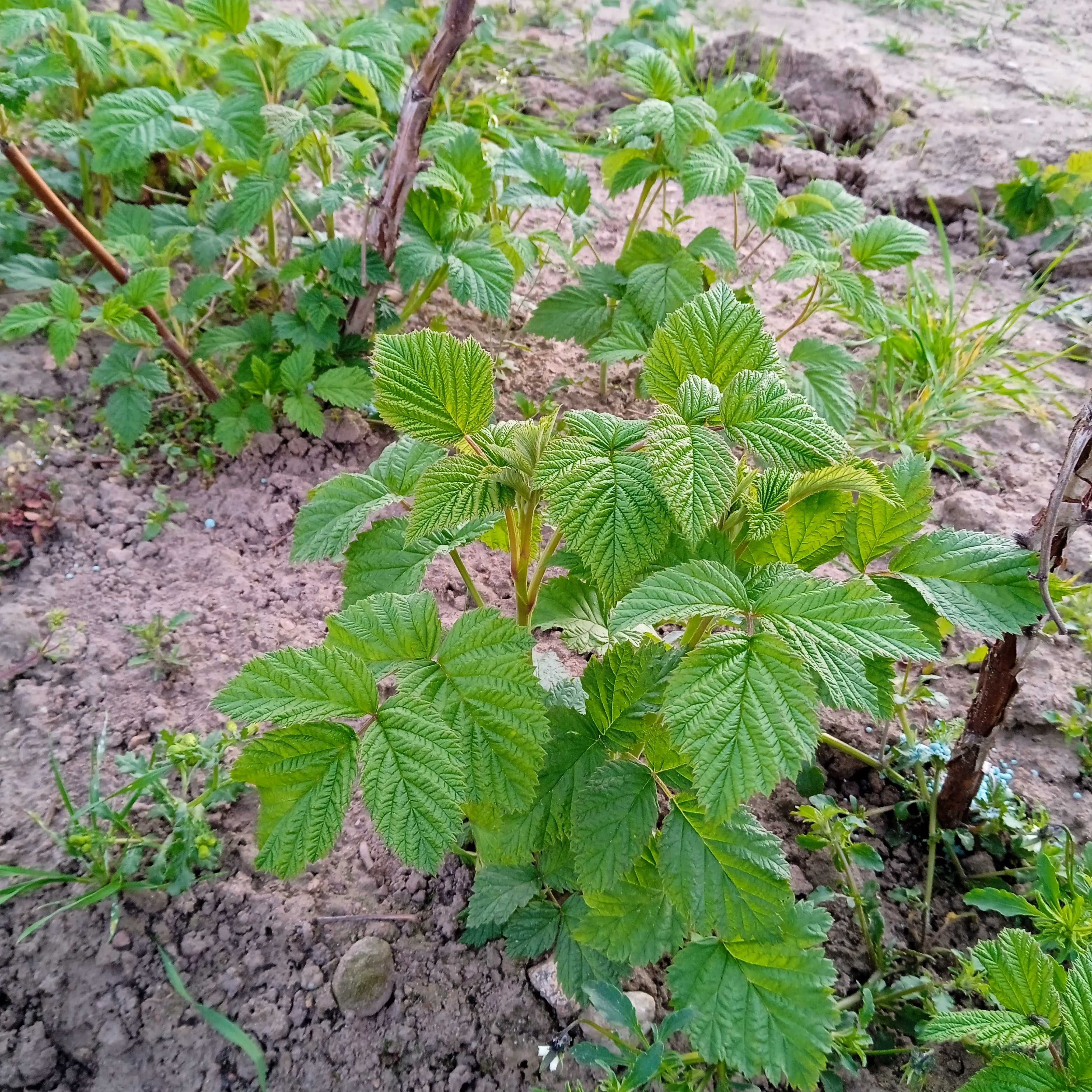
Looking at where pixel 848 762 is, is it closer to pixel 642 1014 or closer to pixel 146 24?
pixel 642 1014

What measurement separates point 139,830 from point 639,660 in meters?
1.13

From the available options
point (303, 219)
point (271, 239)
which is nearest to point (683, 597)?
point (303, 219)

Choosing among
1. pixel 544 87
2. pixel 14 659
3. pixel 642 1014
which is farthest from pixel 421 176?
pixel 544 87

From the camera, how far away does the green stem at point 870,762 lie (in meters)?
1.61

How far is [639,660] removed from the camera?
3.76ft

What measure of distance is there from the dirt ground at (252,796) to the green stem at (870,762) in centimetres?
4

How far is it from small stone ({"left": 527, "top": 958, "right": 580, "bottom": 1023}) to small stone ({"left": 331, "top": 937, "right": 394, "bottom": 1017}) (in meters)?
0.26

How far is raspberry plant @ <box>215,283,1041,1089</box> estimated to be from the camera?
0.96 metres

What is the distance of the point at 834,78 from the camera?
4012 mm

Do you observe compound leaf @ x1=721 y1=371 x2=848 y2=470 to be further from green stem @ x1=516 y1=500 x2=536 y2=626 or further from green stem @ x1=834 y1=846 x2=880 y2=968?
green stem @ x1=834 y1=846 x2=880 y2=968

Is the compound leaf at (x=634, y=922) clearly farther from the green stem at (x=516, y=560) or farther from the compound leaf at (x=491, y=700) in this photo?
the green stem at (x=516, y=560)

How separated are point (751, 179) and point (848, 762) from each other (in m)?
1.59

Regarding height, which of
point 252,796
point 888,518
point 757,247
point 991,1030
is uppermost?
point 757,247

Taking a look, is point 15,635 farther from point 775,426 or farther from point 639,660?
point 775,426
